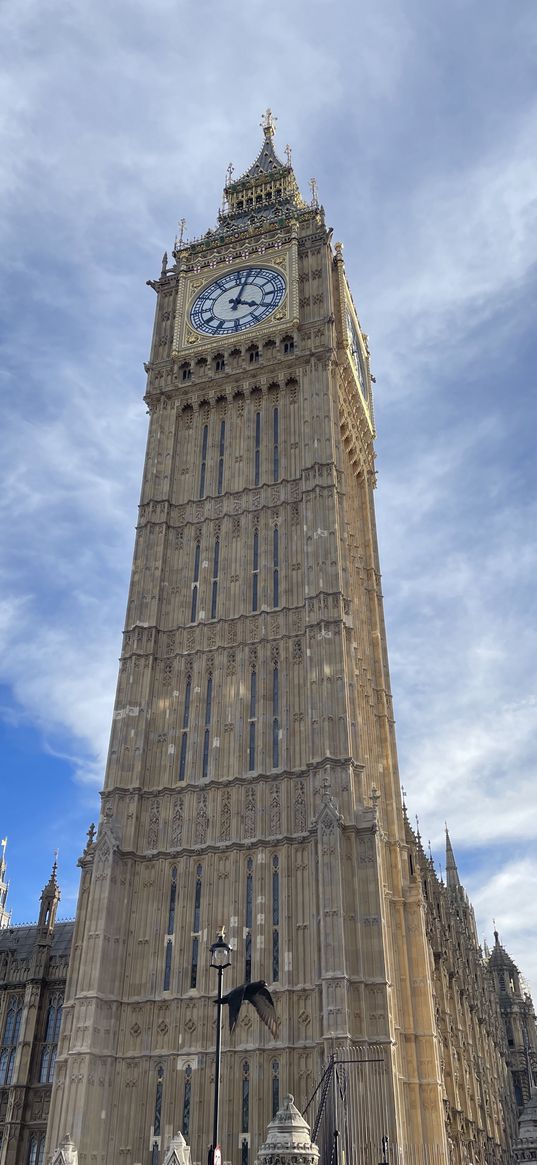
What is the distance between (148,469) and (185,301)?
1176 centimetres

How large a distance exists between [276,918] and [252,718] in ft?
27.2

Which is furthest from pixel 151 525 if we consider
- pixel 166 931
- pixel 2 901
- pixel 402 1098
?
pixel 2 901

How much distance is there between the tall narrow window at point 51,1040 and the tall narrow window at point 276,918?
1628 cm

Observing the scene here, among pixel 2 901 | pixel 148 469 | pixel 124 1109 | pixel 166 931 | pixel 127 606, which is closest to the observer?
Answer: pixel 124 1109

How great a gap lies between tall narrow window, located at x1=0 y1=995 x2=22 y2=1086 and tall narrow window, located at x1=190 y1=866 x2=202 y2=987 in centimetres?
1642

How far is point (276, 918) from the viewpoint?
35.2 meters

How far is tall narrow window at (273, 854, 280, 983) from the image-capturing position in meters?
34.2

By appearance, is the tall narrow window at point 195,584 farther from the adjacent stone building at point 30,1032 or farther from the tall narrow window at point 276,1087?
the tall narrow window at point 276,1087

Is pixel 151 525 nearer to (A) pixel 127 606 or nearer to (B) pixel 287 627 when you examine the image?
(A) pixel 127 606

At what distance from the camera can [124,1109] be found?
33.3 m

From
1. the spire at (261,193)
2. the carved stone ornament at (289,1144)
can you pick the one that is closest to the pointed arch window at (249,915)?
the carved stone ornament at (289,1144)

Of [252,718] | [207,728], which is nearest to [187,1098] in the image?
[207,728]

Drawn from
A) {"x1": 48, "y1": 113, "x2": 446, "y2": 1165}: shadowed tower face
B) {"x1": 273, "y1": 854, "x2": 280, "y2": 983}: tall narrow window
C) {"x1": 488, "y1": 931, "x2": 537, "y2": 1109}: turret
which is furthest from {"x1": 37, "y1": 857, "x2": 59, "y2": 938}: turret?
{"x1": 488, "y1": 931, "x2": 537, "y2": 1109}: turret

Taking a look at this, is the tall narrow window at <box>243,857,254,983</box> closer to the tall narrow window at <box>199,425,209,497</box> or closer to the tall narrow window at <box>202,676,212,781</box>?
the tall narrow window at <box>202,676,212,781</box>
